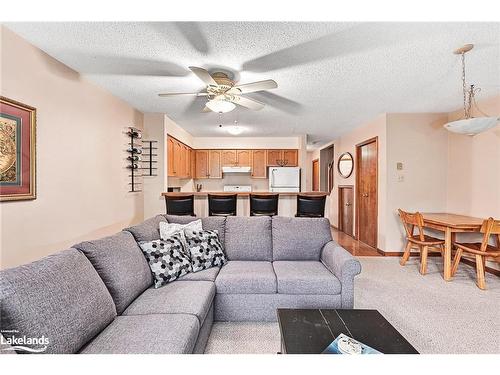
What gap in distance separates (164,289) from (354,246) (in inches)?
161

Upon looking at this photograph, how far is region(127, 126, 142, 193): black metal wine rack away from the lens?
3943mm

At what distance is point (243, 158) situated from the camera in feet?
21.0

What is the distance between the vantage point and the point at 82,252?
1467 millimetres

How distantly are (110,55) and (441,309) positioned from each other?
398cm

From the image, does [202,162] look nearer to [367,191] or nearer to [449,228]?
[367,191]

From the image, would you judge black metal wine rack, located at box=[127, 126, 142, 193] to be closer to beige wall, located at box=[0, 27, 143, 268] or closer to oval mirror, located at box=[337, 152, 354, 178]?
beige wall, located at box=[0, 27, 143, 268]

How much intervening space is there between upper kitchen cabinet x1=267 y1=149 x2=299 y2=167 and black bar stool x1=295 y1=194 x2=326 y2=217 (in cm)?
258

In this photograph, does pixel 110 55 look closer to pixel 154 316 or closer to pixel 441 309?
pixel 154 316

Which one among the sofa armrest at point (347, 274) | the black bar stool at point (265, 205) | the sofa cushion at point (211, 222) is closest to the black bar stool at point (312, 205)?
the black bar stool at point (265, 205)

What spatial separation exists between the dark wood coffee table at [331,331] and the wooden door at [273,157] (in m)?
5.00

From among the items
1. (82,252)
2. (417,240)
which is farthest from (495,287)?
(82,252)

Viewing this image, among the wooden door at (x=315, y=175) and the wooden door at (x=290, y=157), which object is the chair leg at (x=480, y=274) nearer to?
the wooden door at (x=290, y=157)

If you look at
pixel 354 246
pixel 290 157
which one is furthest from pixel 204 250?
pixel 290 157
